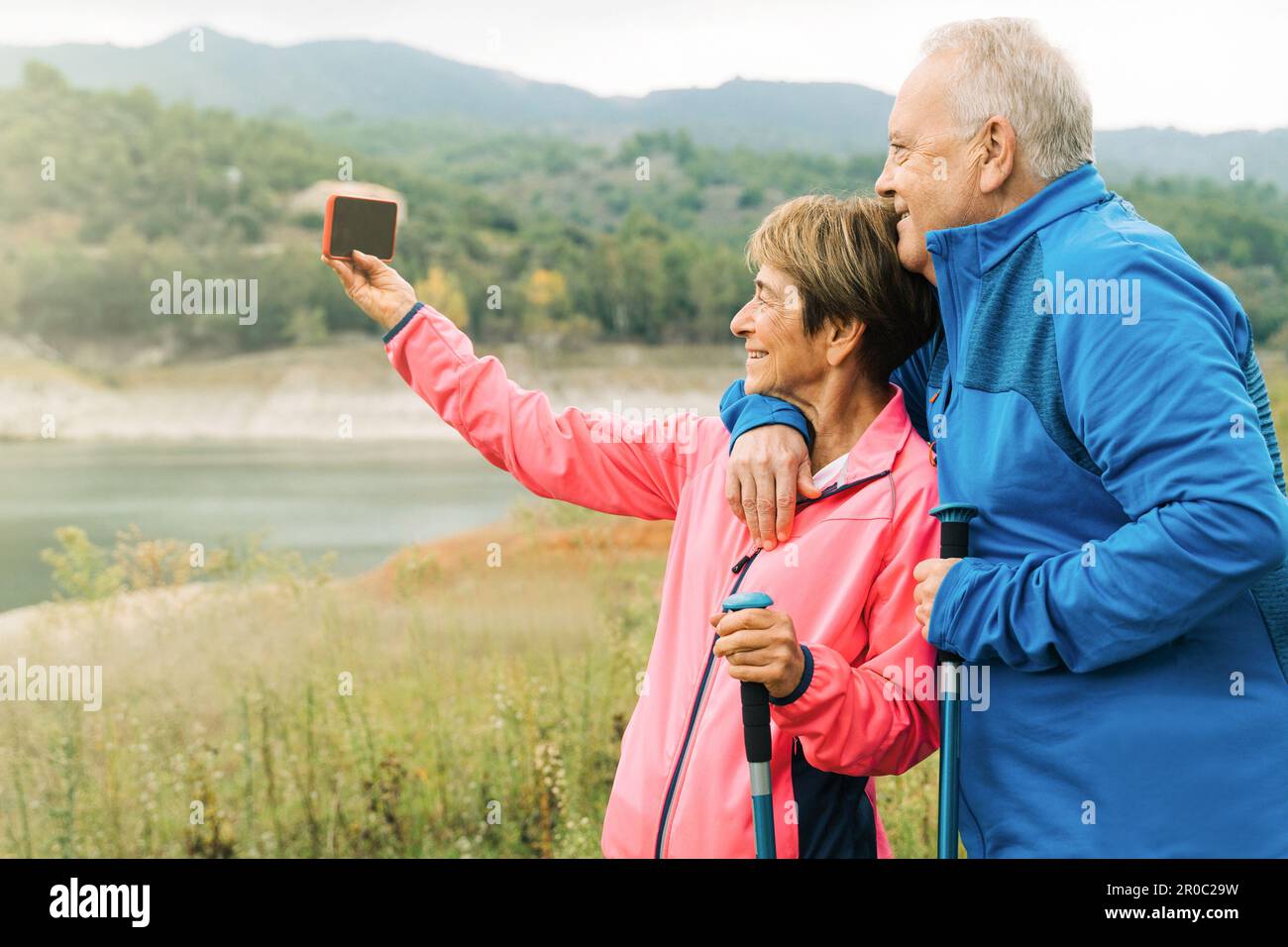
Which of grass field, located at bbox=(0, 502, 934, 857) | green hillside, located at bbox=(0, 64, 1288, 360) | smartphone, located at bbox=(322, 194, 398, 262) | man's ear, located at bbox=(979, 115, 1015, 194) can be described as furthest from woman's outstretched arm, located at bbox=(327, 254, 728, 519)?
green hillside, located at bbox=(0, 64, 1288, 360)

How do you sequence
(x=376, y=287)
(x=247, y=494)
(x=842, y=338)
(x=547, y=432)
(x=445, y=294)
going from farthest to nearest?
(x=445, y=294) → (x=247, y=494) → (x=376, y=287) → (x=547, y=432) → (x=842, y=338)

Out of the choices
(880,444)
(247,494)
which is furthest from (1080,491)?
(247,494)

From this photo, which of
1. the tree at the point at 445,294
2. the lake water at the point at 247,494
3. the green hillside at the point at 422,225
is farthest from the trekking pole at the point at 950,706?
the tree at the point at 445,294

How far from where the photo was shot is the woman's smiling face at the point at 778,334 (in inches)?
72.6

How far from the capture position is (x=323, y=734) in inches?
184

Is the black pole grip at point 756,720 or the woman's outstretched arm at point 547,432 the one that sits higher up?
the woman's outstretched arm at point 547,432

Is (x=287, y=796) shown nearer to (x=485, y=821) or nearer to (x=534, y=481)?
(x=485, y=821)

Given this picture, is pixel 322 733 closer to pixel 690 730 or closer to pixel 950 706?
pixel 690 730

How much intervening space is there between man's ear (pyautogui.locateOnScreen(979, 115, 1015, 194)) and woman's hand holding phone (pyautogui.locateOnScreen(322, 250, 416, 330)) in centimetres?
105

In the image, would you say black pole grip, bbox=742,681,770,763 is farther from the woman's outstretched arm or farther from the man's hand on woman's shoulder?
the woman's outstretched arm

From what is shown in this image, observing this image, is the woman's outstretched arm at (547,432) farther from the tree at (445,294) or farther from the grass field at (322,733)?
the tree at (445,294)

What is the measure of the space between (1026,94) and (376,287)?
3.89 ft

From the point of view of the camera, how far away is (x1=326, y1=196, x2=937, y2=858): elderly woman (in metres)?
1.66

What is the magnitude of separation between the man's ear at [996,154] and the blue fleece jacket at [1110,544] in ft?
0.21
